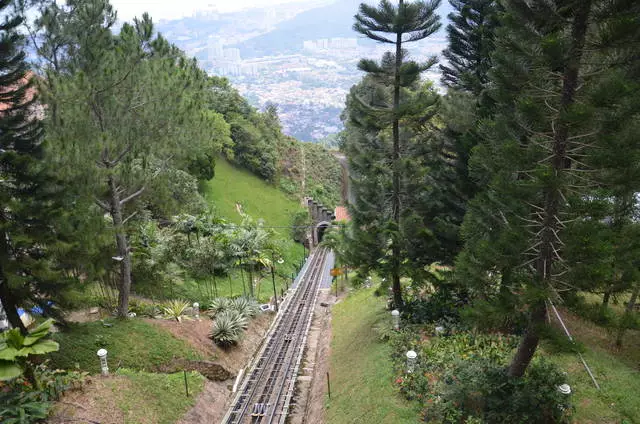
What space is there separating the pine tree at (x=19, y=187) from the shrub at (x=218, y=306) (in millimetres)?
8480

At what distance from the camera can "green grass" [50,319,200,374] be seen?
1198cm

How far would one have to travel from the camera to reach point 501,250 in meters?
8.31

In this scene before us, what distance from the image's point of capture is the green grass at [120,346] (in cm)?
1198

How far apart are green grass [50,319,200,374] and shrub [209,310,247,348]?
156 cm

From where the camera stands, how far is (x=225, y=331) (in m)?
16.0

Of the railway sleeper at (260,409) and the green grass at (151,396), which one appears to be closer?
the green grass at (151,396)

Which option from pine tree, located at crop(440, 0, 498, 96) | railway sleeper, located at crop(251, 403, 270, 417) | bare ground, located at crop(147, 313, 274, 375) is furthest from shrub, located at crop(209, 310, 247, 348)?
pine tree, located at crop(440, 0, 498, 96)

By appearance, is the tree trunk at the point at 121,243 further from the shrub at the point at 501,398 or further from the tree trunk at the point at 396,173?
the shrub at the point at 501,398

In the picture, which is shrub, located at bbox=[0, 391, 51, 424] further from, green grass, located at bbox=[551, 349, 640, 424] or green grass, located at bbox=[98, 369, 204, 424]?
green grass, located at bbox=[551, 349, 640, 424]

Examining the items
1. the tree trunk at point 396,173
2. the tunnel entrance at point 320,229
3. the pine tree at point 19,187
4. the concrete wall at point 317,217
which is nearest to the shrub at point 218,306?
the tree trunk at point 396,173

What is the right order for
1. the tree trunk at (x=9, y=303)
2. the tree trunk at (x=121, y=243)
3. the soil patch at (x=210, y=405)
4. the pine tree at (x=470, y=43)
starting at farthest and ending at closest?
the pine tree at (x=470, y=43) < the tree trunk at (x=121, y=243) < the soil patch at (x=210, y=405) < the tree trunk at (x=9, y=303)

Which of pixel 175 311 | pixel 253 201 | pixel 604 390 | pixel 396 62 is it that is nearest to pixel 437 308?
pixel 604 390

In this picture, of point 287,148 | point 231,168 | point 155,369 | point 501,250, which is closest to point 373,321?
point 155,369

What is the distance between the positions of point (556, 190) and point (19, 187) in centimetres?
1123
